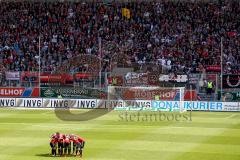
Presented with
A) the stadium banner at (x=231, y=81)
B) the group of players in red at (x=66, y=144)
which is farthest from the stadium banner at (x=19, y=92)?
the group of players in red at (x=66, y=144)

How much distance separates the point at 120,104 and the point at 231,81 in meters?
8.60

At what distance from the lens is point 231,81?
44000mm

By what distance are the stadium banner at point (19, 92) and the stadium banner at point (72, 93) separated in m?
0.63

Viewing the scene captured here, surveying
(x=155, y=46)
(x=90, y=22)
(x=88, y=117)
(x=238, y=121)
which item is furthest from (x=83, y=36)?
(x=238, y=121)

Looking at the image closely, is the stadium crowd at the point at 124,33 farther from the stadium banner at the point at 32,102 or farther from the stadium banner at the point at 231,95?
the stadium banner at the point at 32,102

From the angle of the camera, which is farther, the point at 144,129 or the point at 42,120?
the point at 42,120

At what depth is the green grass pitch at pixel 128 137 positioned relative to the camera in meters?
22.2

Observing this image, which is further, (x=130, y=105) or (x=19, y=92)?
(x=19, y=92)

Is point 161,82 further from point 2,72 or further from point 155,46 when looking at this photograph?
point 2,72

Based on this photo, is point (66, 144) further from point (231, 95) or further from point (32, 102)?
point (231, 95)

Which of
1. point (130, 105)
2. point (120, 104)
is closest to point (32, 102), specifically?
point (120, 104)

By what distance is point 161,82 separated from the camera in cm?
4478

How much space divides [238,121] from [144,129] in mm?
7561

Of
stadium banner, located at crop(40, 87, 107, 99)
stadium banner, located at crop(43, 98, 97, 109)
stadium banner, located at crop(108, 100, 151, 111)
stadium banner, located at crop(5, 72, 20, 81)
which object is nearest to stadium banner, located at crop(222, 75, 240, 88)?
stadium banner, located at crop(108, 100, 151, 111)
